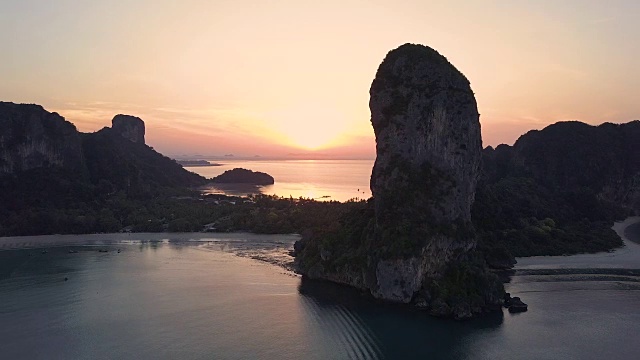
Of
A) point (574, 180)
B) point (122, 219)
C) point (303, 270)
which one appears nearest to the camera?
point (303, 270)

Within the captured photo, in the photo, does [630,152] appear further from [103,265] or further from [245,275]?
[103,265]

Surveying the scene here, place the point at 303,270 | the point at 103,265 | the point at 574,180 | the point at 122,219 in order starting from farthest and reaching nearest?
the point at 574,180, the point at 122,219, the point at 103,265, the point at 303,270

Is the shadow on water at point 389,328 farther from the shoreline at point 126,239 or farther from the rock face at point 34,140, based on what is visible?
the rock face at point 34,140

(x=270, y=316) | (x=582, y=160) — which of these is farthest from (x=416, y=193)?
(x=582, y=160)

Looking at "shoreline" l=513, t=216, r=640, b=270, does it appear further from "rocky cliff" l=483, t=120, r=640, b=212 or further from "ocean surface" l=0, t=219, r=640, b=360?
"rocky cliff" l=483, t=120, r=640, b=212

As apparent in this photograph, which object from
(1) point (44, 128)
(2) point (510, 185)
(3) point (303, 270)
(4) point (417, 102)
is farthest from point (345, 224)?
(1) point (44, 128)

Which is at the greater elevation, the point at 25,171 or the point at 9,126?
the point at 9,126

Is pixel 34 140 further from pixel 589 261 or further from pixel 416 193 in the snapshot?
pixel 589 261
